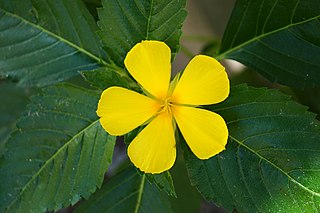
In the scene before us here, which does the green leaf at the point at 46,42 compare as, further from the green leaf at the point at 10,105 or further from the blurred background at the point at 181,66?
the green leaf at the point at 10,105

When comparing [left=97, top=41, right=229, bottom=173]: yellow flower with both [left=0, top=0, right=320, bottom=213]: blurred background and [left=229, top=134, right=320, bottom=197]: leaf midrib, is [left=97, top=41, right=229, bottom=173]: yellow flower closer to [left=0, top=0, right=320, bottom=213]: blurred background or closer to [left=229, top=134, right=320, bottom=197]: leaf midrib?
[left=229, top=134, right=320, bottom=197]: leaf midrib

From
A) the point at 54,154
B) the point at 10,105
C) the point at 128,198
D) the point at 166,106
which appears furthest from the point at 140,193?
the point at 10,105

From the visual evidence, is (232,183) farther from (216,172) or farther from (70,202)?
(70,202)

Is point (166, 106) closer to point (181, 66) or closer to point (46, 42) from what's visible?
point (46, 42)

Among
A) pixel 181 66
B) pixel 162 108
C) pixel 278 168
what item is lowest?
pixel 181 66

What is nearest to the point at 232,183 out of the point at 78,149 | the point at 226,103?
the point at 226,103

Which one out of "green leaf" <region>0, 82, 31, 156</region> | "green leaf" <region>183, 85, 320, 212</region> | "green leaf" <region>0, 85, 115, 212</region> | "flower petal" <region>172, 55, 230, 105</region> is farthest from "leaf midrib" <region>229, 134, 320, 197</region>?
"green leaf" <region>0, 82, 31, 156</region>
